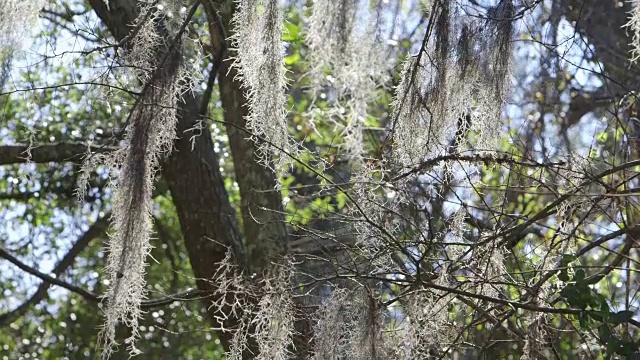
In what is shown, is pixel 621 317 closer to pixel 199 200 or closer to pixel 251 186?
pixel 251 186

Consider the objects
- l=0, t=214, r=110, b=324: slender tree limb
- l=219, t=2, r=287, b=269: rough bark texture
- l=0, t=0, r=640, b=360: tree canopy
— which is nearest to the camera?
l=0, t=0, r=640, b=360: tree canopy

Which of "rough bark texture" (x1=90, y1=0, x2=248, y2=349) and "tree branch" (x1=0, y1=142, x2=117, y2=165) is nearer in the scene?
"rough bark texture" (x1=90, y1=0, x2=248, y2=349)

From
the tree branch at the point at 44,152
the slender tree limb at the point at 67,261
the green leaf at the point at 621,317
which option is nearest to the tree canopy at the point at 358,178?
the green leaf at the point at 621,317

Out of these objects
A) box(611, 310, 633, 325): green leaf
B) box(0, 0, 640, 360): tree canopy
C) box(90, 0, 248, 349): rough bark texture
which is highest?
box(90, 0, 248, 349): rough bark texture

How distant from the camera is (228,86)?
4180 millimetres

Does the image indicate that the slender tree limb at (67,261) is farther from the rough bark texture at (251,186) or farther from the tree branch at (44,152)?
the rough bark texture at (251,186)

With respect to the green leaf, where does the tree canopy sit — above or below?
above

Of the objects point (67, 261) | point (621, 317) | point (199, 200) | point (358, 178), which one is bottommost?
point (621, 317)

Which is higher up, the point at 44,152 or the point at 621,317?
the point at 44,152

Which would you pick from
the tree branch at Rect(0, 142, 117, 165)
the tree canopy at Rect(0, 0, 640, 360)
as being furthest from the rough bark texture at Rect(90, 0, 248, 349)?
the tree branch at Rect(0, 142, 117, 165)

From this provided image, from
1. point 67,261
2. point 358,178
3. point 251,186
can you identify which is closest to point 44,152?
point 251,186

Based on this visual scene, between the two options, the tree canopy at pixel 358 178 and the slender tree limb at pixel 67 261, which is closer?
the tree canopy at pixel 358 178

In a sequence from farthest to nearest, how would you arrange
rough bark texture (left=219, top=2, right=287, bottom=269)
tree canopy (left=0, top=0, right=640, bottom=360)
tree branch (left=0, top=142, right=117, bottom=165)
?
tree branch (left=0, top=142, right=117, bottom=165) < rough bark texture (left=219, top=2, right=287, bottom=269) < tree canopy (left=0, top=0, right=640, bottom=360)

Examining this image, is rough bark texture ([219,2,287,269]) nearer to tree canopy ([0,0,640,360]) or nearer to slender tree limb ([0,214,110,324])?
tree canopy ([0,0,640,360])
